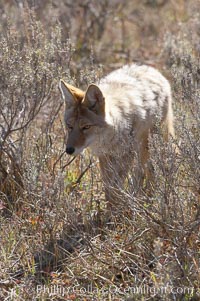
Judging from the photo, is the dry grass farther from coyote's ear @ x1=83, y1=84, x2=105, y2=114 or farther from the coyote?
coyote's ear @ x1=83, y1=84, x2=105, y2=114

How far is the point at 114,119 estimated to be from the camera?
241 inches

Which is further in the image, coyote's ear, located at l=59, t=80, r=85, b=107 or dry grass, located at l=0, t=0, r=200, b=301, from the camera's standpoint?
coyote's ear, located at l=59, t=80, r=85, b=107

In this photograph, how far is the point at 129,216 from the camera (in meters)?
5.46

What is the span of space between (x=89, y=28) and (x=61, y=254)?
21.9ft

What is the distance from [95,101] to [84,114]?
16 centimetres

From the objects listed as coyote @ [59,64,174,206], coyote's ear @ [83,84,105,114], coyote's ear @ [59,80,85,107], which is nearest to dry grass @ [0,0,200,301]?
coyote @ [59,64,174,206]

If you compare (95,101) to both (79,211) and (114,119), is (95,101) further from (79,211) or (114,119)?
(79,211)

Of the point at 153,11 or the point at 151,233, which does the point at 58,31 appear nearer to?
the point at 151,233

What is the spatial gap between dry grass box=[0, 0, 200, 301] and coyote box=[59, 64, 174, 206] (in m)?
0.21

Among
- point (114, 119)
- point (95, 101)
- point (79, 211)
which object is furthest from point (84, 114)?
point (79, 211)

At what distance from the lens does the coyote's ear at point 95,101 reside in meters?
5.90

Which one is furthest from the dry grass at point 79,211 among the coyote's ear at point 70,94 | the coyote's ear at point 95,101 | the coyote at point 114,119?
the coyote's ear at point 95,101

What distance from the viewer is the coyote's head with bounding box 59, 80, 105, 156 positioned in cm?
592

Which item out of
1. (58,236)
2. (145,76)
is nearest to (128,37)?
(145,76)
